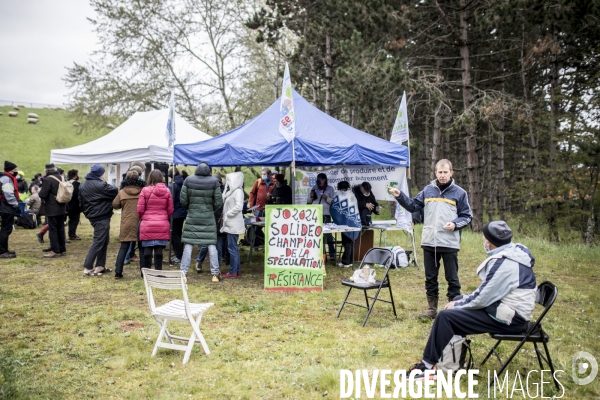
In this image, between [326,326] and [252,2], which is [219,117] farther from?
[326,326]

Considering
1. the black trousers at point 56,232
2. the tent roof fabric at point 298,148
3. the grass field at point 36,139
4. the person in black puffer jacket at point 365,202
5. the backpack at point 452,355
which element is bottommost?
the backpack at point 452,355

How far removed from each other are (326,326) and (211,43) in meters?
17.5

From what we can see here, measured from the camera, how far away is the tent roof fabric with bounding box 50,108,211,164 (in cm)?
1067

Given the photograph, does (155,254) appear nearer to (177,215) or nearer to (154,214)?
(154,214)

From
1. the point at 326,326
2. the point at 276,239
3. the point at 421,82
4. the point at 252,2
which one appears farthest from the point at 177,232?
the point at 252,2

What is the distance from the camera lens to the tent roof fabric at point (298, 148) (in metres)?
7.57

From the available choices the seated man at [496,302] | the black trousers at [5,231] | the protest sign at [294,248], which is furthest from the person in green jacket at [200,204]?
the seated man at [496,302]

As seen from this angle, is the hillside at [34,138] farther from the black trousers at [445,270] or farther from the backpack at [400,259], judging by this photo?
the black trousers at [445,270]

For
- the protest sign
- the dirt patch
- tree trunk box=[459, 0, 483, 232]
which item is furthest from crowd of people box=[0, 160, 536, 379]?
tree trunk box=[459, 0, 483, 232]

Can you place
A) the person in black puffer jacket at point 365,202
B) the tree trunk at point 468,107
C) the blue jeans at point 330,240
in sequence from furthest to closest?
the tree trunk at point 468,107, the blue jeans at point 330,240, the person in black puffer jacket at point 365,202

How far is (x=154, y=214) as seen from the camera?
7.46 metres

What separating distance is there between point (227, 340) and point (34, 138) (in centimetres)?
4360

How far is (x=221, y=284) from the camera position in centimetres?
772

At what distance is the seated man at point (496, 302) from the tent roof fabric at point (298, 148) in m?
3.99
